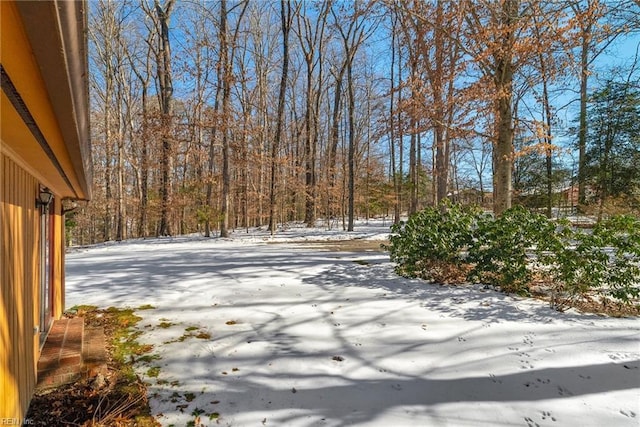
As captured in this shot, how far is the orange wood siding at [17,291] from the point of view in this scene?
1898 millimetres

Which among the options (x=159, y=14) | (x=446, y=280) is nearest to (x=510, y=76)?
(x=446, y=280)

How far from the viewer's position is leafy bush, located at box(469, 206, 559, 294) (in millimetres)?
4490

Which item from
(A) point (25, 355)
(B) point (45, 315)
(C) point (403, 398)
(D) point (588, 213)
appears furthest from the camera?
(D) point (588, 213)

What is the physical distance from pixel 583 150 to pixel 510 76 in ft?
34.1

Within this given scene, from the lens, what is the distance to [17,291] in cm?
223

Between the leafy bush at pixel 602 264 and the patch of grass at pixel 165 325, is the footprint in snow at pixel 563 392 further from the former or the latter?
the patch of grass at pixel 165 325

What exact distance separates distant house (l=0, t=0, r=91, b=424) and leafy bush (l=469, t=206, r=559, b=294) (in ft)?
16.4

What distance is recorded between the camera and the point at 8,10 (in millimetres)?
789

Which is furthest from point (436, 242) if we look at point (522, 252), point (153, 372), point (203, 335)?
point (153, 372)

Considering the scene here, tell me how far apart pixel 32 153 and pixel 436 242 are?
200 inches

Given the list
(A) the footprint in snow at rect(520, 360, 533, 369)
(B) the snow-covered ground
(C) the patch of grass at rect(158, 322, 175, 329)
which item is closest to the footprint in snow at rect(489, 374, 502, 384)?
(B) the snow-covered ground

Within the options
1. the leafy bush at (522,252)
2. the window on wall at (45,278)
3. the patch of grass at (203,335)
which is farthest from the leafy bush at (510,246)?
the window on wall at (45,278)

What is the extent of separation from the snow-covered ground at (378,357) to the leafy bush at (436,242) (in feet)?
1.23

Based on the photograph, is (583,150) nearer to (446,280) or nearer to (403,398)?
(446,280)
